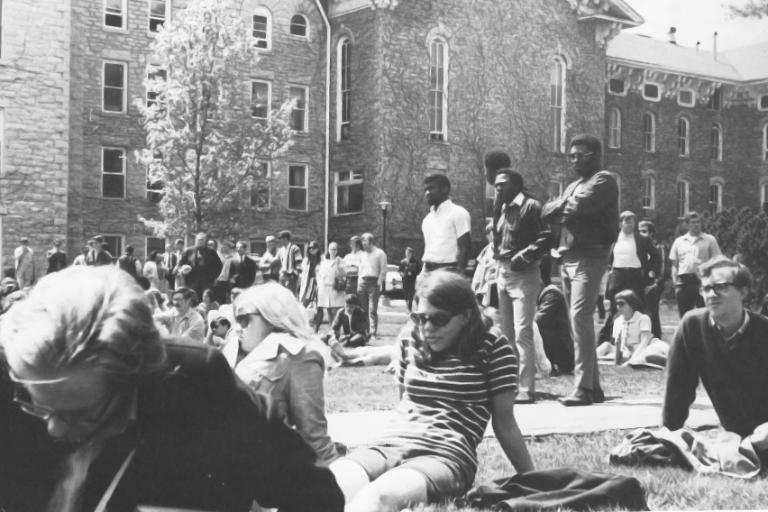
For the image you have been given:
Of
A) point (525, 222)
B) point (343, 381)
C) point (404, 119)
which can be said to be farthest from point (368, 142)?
point (525, 222)

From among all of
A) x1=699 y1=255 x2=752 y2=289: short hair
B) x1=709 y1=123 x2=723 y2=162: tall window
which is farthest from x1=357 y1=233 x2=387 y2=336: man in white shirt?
x1=699 y1=255 x2=752 y2=289: short hair

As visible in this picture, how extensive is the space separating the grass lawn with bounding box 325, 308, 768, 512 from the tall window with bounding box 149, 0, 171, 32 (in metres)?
20.2

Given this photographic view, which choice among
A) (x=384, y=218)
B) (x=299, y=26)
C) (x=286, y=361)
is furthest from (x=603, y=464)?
(x=299, y=26)

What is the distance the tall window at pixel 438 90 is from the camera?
28.4 metres

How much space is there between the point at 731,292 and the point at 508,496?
1430 millimetres

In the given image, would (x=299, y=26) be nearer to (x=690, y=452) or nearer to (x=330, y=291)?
(x=330, y=291)

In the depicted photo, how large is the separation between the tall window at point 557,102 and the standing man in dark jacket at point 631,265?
1937cm

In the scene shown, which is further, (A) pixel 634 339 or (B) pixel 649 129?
(B) pixel 649 129

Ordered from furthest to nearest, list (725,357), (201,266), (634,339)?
(201,266) < (634,339) < (725,357)

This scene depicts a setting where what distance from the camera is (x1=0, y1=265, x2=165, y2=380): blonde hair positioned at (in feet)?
4.66

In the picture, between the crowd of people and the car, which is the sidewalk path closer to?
the crowd of people

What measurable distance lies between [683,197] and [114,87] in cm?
1672

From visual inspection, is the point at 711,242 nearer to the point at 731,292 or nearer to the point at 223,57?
the point at 731,292

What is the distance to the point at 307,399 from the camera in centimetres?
395
